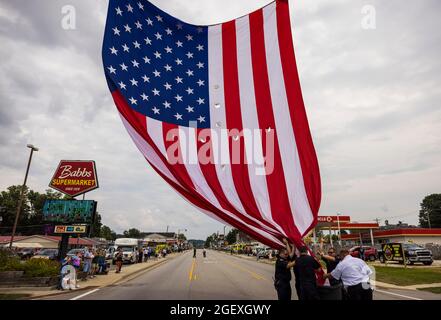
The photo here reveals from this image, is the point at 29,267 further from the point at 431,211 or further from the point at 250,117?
the point at 431,211

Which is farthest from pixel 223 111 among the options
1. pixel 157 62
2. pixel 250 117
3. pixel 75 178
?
pixel 75 178

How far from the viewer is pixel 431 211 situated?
91688 millimetres

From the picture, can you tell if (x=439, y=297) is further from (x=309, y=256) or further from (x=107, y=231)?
(x=107, y=231)

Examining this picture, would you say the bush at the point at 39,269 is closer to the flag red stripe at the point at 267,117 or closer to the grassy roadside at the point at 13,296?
the grassy roadside at the point at 13,296

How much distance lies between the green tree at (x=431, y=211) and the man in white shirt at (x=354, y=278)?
99389mm

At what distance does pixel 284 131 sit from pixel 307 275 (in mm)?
3368

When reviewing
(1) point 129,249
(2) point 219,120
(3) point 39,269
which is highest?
Answer: (2) point 219,120

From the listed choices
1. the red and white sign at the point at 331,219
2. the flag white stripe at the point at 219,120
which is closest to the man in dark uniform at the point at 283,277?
the flag white stripe at the point at 219,120

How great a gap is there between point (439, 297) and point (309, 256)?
841cm

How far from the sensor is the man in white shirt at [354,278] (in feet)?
21.2

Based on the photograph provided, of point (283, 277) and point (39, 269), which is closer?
point (283, 277)

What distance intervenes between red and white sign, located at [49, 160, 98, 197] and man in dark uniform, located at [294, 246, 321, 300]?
18.8m

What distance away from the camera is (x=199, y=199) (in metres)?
6.85

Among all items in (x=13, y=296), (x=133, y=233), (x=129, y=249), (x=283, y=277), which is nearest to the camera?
(x=283, y=277)
